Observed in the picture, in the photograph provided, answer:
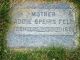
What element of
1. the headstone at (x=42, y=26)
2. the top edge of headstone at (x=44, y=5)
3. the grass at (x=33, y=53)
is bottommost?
the grass at (x=33, y=53)

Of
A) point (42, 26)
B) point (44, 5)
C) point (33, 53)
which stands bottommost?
point (33, 53)

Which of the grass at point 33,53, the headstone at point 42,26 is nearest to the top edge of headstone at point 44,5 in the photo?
the headstone at point 42,26

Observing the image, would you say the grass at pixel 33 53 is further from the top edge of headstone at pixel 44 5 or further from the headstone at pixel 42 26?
→ the top edge of headstone at pixel 44 5

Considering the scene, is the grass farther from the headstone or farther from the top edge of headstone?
the top edge of headstone

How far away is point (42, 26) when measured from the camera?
5.77 metres

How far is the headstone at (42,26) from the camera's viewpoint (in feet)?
18.8

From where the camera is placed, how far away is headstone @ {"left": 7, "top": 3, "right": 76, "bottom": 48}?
573cm

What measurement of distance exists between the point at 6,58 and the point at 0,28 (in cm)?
45

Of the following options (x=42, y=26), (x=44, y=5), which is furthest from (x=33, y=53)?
(x=44, y=5)

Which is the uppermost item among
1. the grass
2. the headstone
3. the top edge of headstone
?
the top edge of headstone

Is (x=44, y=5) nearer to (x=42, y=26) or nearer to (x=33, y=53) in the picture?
(x=42, y=26)

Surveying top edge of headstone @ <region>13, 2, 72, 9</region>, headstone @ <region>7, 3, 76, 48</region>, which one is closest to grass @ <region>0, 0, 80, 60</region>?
headstone @ <region>7, 3, 76, 48</region>

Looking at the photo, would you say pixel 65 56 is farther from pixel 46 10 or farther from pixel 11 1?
pixel 11 1

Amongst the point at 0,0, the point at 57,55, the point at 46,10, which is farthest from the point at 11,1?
the point at 57,55
